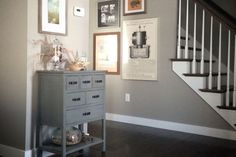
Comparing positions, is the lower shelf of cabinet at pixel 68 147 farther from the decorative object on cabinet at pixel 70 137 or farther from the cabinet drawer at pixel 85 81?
the cabinet drawer at pixel 85 81

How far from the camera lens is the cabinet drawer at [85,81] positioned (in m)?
2.90

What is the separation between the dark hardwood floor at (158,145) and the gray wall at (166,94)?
0.27 meters

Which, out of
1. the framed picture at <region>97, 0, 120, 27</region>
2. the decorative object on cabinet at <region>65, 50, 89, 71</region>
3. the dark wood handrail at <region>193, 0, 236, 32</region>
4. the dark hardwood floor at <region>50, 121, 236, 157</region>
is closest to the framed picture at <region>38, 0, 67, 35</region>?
the decorative object on cabinet at <region>65, 50, 89, 71</region>

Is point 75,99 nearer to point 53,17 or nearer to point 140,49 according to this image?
point 53,17

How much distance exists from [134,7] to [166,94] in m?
1.50

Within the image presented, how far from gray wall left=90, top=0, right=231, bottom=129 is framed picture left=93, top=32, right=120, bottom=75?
35cm

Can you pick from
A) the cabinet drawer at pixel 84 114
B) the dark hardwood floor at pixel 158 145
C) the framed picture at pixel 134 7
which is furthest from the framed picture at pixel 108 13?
the cabinet drawer at pixel 84 114

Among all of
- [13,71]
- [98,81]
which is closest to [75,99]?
[98,81]

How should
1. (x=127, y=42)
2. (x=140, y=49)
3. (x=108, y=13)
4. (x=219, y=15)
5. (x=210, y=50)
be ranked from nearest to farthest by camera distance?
(x=219, y=15), (x=210, y=50), (x=140, y=49), (x=127, y=42), (x=108, y=13)

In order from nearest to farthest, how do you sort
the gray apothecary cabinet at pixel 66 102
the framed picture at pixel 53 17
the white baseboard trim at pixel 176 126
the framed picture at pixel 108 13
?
the gray apothecary cabinet at pixel 66 102 < the framed picture at pixel 53 17 < the white baseboard trim at pixel 176 126 < the framed picture at pixel 108 13

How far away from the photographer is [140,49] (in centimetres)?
461

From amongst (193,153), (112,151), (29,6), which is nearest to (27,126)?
(112,151)

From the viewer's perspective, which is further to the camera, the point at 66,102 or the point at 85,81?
the point at 85,81

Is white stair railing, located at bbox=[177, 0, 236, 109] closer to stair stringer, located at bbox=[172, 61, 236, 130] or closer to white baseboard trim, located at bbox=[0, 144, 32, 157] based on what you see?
stair stringer, located at bbox=[172, 61, 236, 130]
